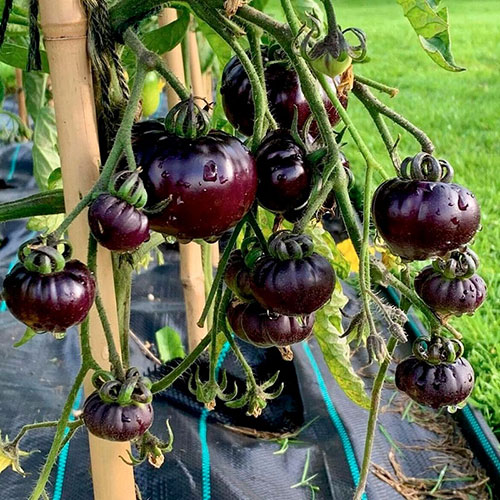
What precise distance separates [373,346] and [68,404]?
27 cm

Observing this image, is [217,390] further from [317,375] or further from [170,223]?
[317,375]

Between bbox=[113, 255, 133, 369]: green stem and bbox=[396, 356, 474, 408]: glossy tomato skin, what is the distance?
10.9 inches

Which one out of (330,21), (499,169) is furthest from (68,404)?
(499,169)

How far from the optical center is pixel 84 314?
511 millimetres

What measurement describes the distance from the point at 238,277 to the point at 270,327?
0.05 metres

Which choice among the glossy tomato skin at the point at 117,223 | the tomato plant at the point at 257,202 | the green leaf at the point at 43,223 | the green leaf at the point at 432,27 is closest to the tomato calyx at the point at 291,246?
the tomato plant at the point at 257,202

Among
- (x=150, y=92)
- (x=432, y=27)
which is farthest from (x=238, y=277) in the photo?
(x=150, y=92)

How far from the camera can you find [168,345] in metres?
1.68

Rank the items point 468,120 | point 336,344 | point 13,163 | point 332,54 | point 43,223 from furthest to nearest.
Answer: point 468,120, point 13,163, point 43,223, point 336,344, point 332,54

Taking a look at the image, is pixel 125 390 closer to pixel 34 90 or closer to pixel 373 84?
pixel 373 84

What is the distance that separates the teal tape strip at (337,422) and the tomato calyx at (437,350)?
76 cm

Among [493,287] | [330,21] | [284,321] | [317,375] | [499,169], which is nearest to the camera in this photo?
[330,21]

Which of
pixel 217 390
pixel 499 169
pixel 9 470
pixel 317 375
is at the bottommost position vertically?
pixel 499 169

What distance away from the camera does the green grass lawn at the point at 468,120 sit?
73.5 inches
